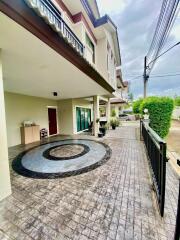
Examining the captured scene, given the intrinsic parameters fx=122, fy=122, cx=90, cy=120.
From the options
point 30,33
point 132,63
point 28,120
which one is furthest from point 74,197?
point 132,63

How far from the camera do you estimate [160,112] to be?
Result: 746cm

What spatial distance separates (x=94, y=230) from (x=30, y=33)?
3023 millimetres

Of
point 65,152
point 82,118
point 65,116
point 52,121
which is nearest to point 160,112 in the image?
point 65,152

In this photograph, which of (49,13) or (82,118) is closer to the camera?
(49,13)

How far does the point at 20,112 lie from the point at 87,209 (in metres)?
6.58

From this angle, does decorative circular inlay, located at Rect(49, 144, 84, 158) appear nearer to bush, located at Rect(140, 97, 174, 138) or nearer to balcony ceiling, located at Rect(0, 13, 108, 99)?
balcony ceiling, located at Rect(0, 13, 108, 99)

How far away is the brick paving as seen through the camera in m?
1.71

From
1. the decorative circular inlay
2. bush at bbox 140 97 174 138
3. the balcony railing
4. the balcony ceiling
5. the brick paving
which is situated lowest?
the brick paving

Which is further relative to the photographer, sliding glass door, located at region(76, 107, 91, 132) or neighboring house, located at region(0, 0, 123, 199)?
sliding glass door, located at region(76, 107, 91, 132)

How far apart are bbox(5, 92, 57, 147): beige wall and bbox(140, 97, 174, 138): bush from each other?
7180 millimetres

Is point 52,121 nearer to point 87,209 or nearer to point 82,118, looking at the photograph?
point 82,118

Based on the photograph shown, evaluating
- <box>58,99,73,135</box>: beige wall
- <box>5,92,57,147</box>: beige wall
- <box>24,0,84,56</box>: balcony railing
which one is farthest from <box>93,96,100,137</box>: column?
<box>24,0,84,56</box>: balcony railing

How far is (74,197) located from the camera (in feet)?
8.03

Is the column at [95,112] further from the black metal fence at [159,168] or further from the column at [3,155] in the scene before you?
the column at [3,155]
